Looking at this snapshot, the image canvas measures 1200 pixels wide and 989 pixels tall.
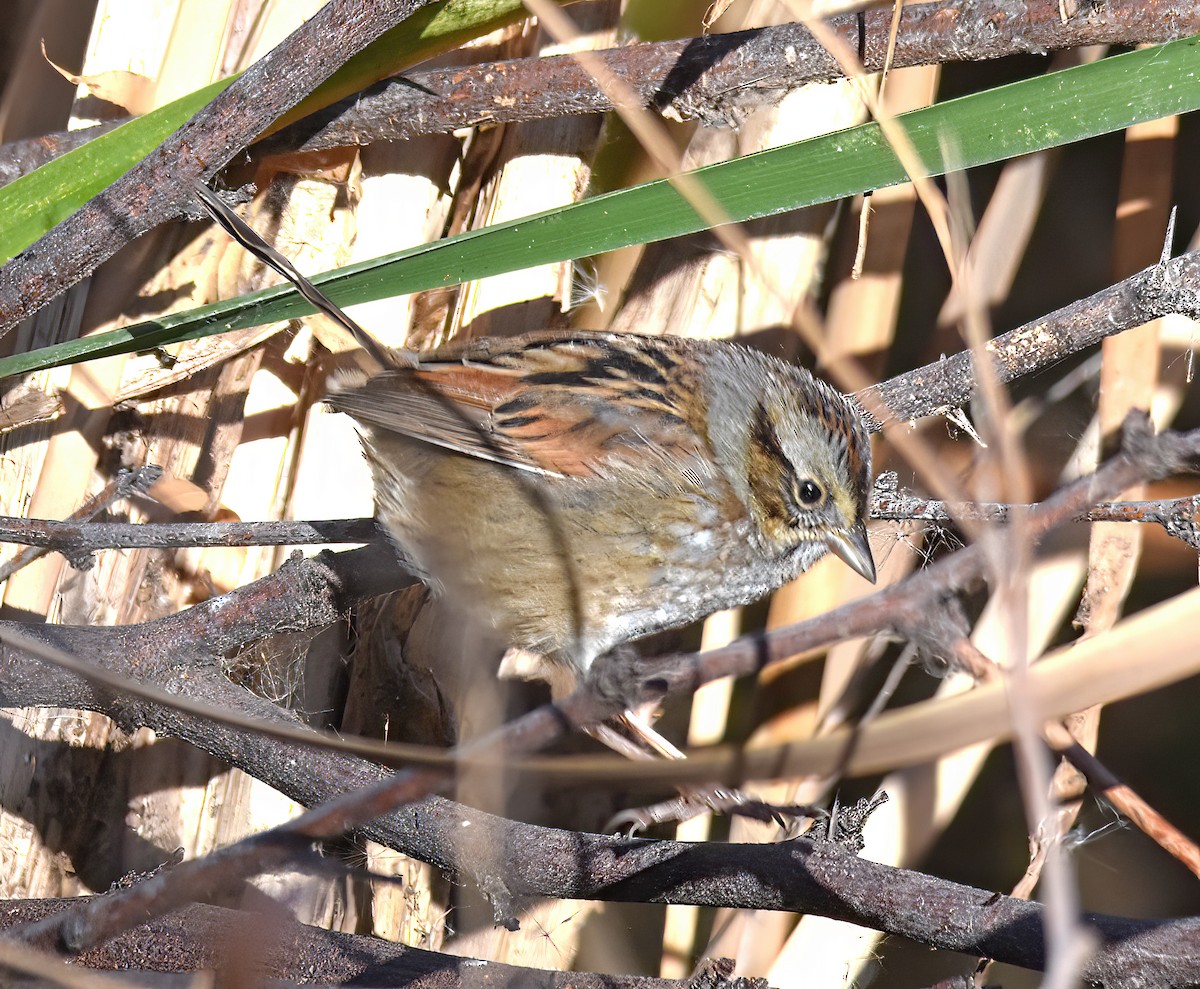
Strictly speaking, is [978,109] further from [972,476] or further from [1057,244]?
[1057,244]

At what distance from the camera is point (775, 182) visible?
76.2 inches

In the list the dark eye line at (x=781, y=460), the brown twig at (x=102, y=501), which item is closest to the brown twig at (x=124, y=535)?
the brown twig at (x=102, y=501)

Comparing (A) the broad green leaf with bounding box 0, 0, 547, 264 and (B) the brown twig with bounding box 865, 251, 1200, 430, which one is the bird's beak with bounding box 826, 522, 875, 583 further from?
(A) the broad green leaf with bounding box 0, 0, 547, 264

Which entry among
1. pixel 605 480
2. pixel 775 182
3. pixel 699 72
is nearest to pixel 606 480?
pixel 605 480

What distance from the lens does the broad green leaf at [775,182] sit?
186 centimetres

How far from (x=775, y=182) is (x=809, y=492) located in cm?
68

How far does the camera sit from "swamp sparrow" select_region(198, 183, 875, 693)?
227 centimetres

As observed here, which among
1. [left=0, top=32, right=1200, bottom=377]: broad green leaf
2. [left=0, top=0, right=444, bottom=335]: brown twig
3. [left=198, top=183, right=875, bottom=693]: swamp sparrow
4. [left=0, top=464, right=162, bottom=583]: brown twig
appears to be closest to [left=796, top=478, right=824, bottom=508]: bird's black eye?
[left=198, top=183, right=875, bottom=693]: swamp sparrow

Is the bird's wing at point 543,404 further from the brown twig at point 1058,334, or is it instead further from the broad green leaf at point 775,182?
the brown twig at point 1058,334

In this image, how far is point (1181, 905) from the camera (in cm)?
278

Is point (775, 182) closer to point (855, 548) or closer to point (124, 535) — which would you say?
point (855, 548)

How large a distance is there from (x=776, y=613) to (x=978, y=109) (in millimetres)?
1267

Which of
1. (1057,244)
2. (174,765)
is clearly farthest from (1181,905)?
(174,765)

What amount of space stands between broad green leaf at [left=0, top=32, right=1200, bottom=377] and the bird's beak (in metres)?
0.71
